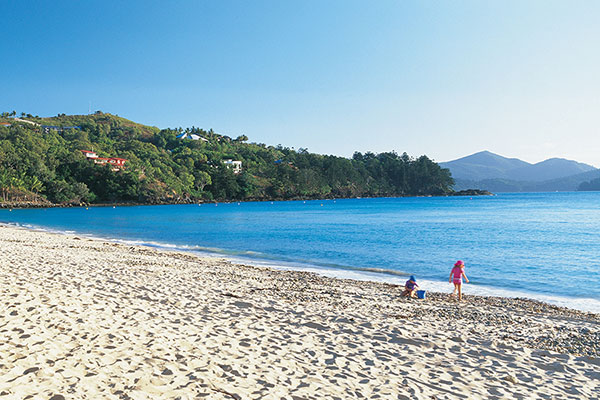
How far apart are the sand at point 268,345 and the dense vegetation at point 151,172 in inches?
3882

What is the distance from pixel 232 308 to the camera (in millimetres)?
9633

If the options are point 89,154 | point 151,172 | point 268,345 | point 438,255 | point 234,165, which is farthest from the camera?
point 234,165

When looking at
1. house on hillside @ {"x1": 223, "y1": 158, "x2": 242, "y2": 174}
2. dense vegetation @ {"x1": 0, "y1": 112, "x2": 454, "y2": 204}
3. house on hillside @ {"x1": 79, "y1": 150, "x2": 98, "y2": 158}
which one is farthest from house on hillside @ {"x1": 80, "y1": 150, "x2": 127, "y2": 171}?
house on hillside @ {"x1": 223, "y1": 158, "x2": 242, "y2": 174}

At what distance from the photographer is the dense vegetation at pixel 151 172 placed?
96125 mm

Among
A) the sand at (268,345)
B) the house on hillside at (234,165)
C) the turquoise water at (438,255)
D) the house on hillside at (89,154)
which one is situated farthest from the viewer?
the house on hillside at (234,165)

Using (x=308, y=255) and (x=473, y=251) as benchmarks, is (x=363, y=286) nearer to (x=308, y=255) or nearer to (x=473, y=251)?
(x=308, y=255)

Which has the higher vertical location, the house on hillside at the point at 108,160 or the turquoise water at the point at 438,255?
the house on hillside at the point at 108,160

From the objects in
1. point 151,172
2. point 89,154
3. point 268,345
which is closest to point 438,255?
point 268,345

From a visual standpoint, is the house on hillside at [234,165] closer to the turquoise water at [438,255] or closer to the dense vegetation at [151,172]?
the dense vegetation at [151,172]

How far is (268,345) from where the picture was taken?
23.3 feet

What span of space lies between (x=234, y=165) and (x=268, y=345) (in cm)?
14550

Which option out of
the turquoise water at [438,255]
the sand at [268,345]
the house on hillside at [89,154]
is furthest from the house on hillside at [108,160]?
the sand at [268,345]

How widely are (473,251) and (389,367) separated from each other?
23.8m

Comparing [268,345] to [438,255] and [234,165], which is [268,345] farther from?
[234,165]
